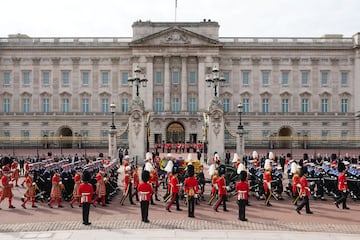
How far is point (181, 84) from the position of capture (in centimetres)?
6450

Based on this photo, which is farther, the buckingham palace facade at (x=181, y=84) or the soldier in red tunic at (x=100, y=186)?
the buckingham palace facade at (x=181, y=84)

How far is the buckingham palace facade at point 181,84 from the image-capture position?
64812 millimetres

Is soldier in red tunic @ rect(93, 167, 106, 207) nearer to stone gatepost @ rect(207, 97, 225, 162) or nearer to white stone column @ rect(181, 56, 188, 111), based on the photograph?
stone gatepost @ rect(207, 97, 225, 162)

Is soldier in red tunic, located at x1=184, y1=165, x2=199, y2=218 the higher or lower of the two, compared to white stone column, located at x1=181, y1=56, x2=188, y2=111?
lower

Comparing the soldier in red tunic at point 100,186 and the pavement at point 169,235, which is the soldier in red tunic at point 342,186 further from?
the soldier in red tunic at point 100,186

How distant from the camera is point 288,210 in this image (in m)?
17.8

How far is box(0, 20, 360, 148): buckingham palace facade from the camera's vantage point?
64.8 meters

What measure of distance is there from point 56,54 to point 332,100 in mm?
43608

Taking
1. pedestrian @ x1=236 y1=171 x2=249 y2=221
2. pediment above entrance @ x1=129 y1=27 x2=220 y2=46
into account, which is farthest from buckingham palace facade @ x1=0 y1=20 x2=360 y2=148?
pedestrian @ x1=236 y1=171 x2=249 y2=221

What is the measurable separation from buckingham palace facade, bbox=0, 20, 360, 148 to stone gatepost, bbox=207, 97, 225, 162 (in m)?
30.4

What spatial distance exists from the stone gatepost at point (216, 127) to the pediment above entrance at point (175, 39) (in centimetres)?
3127

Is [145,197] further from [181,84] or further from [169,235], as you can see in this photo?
[181,84]

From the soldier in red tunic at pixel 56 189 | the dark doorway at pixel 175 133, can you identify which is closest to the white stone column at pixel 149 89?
the dark doorway at pixel 175 133

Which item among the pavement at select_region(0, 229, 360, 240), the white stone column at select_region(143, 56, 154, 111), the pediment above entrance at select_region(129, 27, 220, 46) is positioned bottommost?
the pavement at select_region(0, 229, 360, 240)
